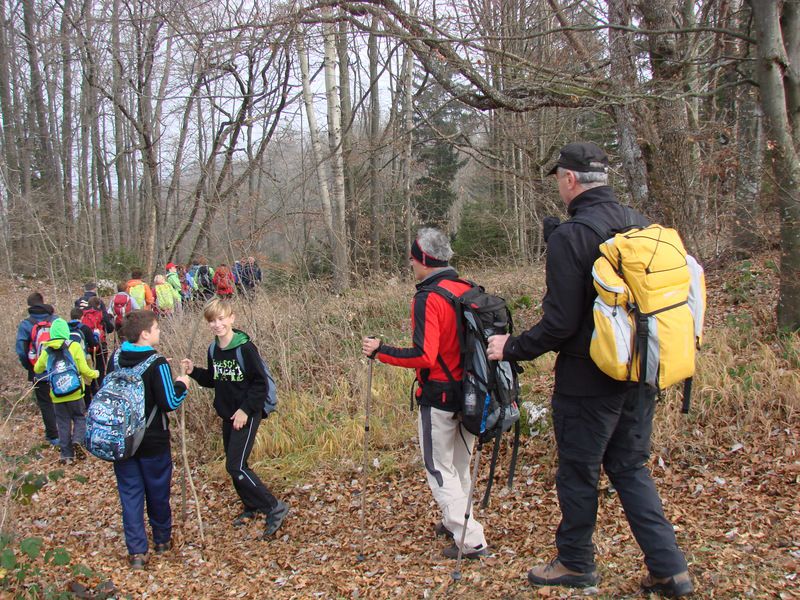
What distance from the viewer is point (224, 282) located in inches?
321

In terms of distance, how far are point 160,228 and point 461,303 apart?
492 inches

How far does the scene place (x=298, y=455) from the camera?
6.24 metres

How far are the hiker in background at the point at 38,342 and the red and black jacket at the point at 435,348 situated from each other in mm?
5627

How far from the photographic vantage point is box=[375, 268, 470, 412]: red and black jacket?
11.3 ft

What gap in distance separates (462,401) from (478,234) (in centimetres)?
1723

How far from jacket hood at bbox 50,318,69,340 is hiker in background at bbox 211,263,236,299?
1.89 meters

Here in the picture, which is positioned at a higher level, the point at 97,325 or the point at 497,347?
the point at 497,347

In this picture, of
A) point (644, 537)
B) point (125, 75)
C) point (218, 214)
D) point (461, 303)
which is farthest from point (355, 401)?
point (125, 75)

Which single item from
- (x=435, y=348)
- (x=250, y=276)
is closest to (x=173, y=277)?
(x=250, y=276)

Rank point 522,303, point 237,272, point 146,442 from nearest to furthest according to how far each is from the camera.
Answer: point 146,442 → point 237,272 → point 522,303

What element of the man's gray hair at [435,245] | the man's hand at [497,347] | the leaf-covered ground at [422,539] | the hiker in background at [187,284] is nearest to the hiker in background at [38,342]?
the hiker in background at [187,284]

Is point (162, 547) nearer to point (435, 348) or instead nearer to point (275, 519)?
point (275, 519)

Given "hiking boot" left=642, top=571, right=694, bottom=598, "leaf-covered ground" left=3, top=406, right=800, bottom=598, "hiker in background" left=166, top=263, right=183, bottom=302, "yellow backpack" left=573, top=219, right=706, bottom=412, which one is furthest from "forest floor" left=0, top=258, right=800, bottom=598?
"hiker in background" left=166, top=263, right=183, bottom=302

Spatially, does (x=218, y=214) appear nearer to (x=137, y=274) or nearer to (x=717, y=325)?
(x=137, y=274)
